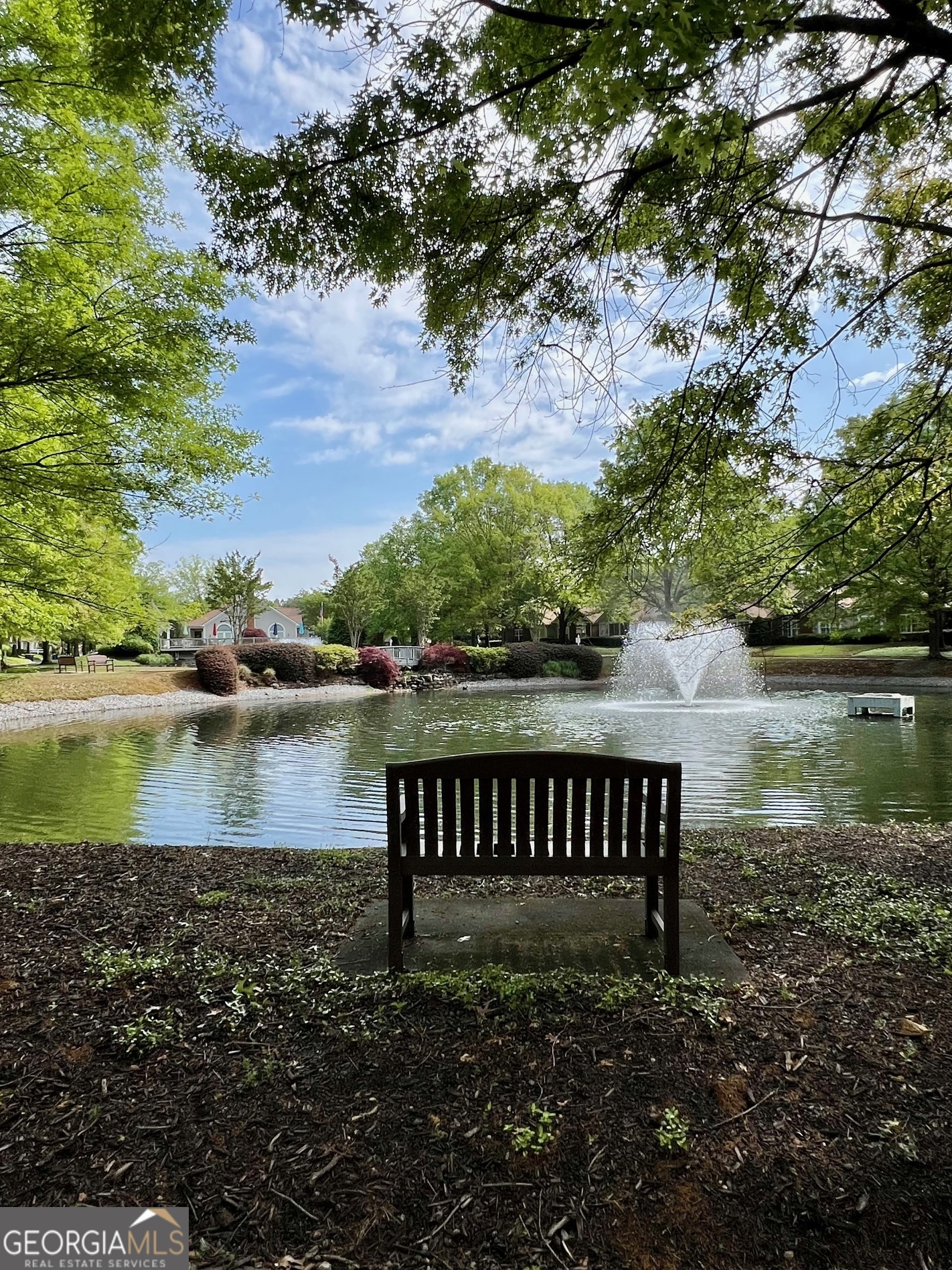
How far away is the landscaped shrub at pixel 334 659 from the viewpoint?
28906mm

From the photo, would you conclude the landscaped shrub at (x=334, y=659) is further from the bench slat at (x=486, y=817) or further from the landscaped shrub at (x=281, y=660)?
the bench slat at (x=486, y=817)

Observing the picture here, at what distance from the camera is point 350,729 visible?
601 inches

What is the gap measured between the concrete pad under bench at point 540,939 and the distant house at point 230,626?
5975 cm

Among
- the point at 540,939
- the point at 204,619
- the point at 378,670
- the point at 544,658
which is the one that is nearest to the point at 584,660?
the point at 544,658

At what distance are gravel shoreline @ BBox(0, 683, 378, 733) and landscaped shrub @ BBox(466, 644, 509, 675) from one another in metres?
5.98

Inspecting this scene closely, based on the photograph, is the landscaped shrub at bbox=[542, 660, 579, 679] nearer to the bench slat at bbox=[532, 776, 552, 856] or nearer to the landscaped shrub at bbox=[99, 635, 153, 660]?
the landscaped shrub at bbox=[99, 635, 153, 660]

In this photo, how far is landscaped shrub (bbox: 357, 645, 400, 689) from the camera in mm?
29047

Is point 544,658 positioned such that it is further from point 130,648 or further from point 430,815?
point 430,815

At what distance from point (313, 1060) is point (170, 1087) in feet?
1.55

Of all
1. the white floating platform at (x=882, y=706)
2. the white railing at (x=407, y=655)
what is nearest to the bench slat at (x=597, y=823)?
the white floating platform at (x=882, y=706)

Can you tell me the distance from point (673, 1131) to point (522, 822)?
4.16 feet

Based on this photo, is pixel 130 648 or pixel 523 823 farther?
pixel 130 648

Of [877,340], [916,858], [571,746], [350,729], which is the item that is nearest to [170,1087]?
[916,858]

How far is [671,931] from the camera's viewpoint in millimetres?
2902
